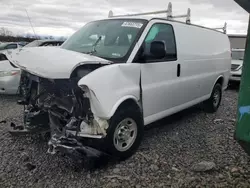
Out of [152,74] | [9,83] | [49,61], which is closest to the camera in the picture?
[49,61]

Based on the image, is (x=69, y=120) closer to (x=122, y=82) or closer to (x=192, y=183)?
(x=122, y=82)

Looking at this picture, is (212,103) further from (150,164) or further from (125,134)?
(125,134)

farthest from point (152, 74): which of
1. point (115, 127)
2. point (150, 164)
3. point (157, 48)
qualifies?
point (150, 164)

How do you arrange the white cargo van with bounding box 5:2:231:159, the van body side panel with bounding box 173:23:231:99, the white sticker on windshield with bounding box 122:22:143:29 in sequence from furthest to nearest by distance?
the van body side panel with bounding box 173:23:231:99 < the white sticker on windshield with bounding box 122:22:143:29 < the white cargo van with bounding box 5:2:231:159

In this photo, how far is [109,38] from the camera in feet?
14.4

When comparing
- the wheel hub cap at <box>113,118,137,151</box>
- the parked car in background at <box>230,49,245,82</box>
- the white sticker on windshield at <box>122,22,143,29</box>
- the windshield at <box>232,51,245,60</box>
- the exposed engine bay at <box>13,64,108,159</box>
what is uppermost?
the white sticker on windshield at <box>122,22,143,29</box>

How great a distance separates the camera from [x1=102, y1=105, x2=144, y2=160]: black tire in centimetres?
360

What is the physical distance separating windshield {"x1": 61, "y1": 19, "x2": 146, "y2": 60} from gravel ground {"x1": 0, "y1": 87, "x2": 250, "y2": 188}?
61.8 inches

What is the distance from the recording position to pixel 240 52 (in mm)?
12547

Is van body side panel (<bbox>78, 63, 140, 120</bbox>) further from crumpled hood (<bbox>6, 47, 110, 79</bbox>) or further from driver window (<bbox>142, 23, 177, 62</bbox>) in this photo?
driver window (<bbox>142, 23, 177, 62</bbox>)

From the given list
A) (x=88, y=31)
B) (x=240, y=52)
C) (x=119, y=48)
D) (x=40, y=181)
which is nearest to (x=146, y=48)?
(x=119, y=48)

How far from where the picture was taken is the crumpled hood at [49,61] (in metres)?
3.29

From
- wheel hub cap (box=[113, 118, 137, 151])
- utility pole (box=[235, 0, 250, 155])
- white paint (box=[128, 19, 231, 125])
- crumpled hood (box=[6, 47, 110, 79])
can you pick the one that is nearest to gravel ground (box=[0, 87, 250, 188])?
wheel hub cap (box=[113, 118, 137, 151])

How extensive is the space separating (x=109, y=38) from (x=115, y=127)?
4.92ft
